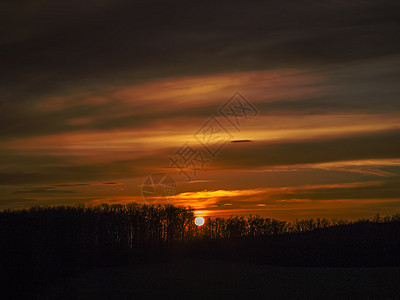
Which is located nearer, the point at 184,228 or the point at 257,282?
the point at 257,282

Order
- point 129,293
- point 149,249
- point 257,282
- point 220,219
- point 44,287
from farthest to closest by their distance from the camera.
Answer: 1. point 220,219
2. point 149,249
3. point 44,287
4. point 257,282
5. point 129,293

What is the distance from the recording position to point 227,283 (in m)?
14.9

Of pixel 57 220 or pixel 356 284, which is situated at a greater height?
pixel 57 220

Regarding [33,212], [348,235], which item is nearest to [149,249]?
[33,212]

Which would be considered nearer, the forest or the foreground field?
the foreground field

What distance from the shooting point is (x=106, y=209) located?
2077 centimetres

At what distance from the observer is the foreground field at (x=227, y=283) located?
13.8 metres

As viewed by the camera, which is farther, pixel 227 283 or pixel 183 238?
pixel 183 238

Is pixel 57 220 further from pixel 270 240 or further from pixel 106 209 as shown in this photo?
pixel 270 240

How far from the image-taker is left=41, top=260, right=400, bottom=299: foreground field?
13844 millimetres

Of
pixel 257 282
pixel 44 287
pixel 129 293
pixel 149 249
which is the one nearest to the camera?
pixel 129 293

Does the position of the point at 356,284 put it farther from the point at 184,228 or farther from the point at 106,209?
the point at 106,209

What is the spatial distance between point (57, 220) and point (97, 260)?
240 cm

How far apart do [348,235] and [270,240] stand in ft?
11.1
